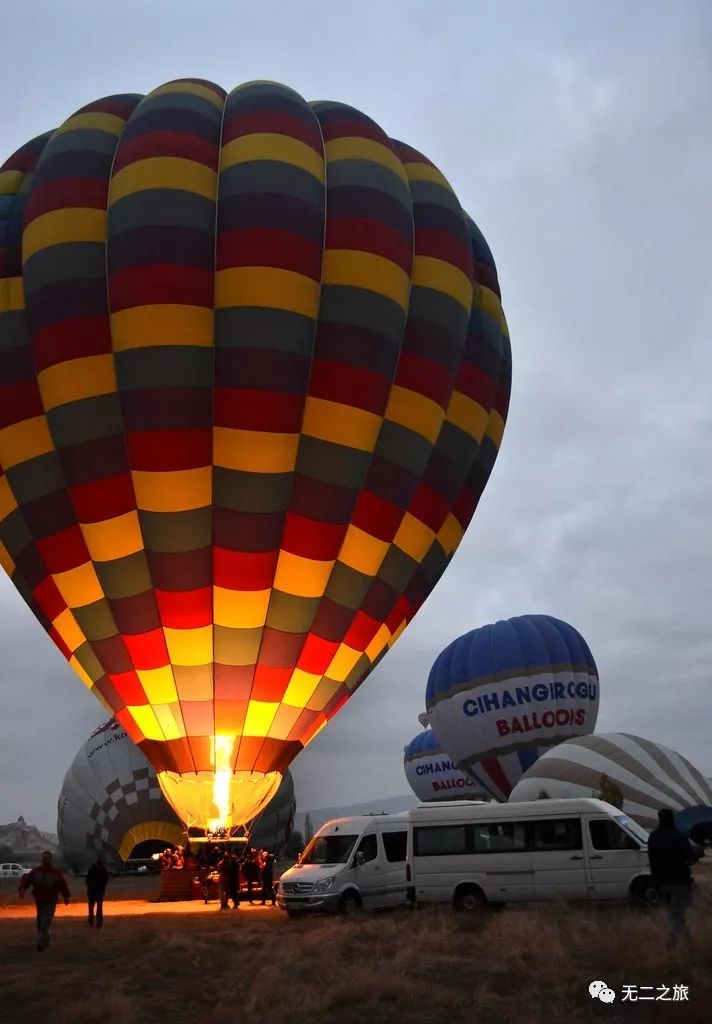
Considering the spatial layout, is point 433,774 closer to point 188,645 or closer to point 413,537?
point 413,537

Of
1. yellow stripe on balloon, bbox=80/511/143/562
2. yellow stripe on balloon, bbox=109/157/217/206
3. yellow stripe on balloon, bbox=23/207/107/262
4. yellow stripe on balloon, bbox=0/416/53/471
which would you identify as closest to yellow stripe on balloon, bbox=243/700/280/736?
yellow stripe on balloon, bbox=80/511/143/562

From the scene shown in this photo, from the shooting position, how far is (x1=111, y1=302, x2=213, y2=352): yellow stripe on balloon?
1425cm

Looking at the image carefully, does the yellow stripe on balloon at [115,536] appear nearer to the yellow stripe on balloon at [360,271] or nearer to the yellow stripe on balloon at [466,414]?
the yellow stripe on balloon at [360,271]

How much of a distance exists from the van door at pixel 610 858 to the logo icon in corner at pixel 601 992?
21.5 ft

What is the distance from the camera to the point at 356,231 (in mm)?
15062

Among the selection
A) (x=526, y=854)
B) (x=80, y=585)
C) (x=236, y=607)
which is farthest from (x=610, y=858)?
(x=80, y=585)

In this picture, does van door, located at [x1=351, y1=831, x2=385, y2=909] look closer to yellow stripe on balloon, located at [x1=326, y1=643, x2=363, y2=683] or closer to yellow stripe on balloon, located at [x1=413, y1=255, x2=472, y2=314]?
yellow stripe on balloon, located at [x1=326, y1=643, x2=363, y2=683]

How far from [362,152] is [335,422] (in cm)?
457

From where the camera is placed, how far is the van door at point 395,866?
564 inches

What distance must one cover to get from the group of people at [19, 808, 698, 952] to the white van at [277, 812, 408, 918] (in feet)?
4.92

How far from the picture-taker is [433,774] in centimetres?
4484

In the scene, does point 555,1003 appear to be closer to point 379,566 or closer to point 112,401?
point 379,566

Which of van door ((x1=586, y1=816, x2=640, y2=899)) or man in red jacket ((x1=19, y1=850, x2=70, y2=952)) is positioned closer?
man in red jacket ((x1=19, y1=850, x2=70, y2=952))

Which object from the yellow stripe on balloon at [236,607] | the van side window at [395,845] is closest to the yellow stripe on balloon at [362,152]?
the yellow stripe on balloon at [236,607]
